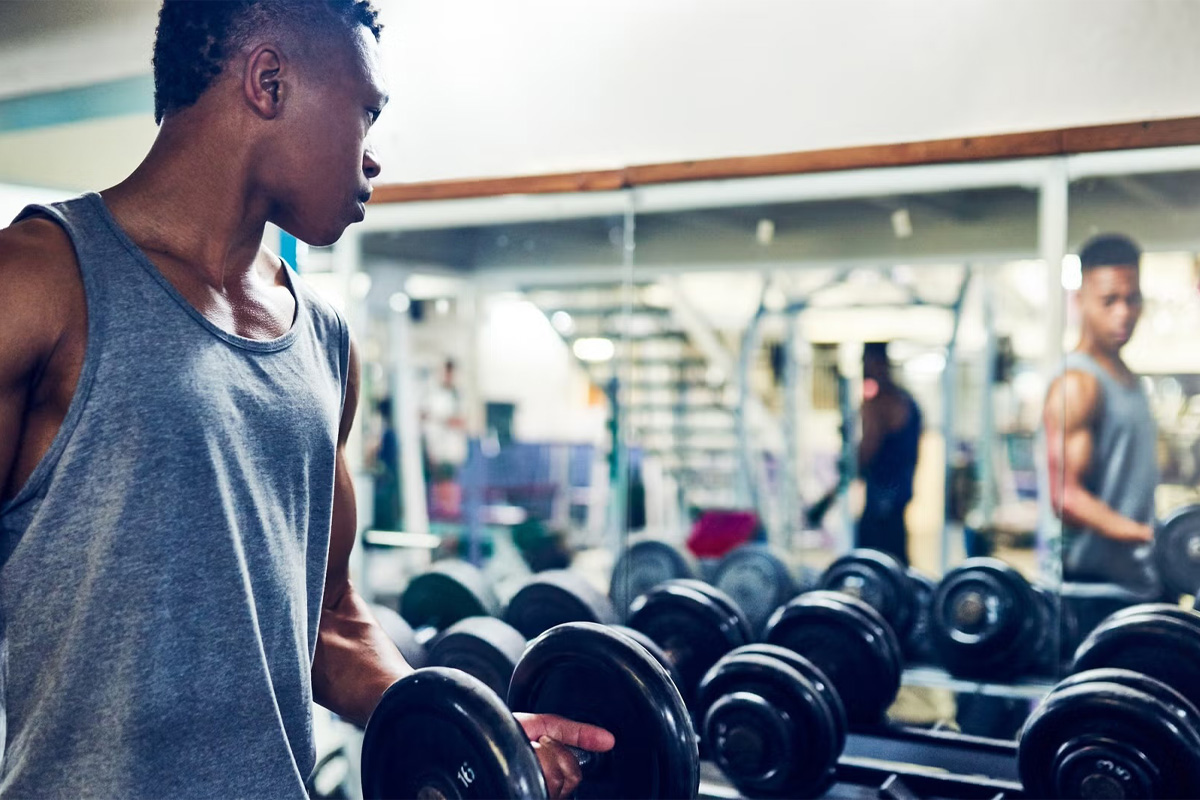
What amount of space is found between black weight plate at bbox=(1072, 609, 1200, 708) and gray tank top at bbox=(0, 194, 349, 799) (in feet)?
6.67

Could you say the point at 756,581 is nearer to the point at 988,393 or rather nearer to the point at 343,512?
the point at 988,393

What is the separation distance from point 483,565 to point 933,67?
3210mm

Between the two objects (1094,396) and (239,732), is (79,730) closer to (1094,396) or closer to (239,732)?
(239,732)

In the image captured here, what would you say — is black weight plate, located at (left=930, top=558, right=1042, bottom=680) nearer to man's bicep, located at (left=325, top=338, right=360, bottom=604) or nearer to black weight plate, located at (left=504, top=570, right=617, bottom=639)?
black weight plate, located at (left=504, top=570, right=617, bottom=639)

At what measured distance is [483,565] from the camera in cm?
487

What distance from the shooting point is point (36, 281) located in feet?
2.23

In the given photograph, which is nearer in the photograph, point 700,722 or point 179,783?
point 179,783

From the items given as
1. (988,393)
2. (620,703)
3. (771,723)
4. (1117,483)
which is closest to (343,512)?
(620,703)

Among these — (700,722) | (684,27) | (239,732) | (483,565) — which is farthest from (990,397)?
(239,732)

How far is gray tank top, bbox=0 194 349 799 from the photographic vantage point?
0.69 metres

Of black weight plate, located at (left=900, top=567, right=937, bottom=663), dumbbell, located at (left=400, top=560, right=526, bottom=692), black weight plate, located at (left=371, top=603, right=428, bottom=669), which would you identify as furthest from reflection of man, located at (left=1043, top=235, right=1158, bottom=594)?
black weight plate, located at (left=371, top=603, right=428, bottom=669)

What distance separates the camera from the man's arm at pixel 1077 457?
107 inches

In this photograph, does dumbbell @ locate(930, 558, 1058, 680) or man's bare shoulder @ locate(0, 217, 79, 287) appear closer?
man's bare shoulder @ locate(0, 217, 79, 287)

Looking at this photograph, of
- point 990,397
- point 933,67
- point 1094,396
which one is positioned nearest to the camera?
point 933,67
